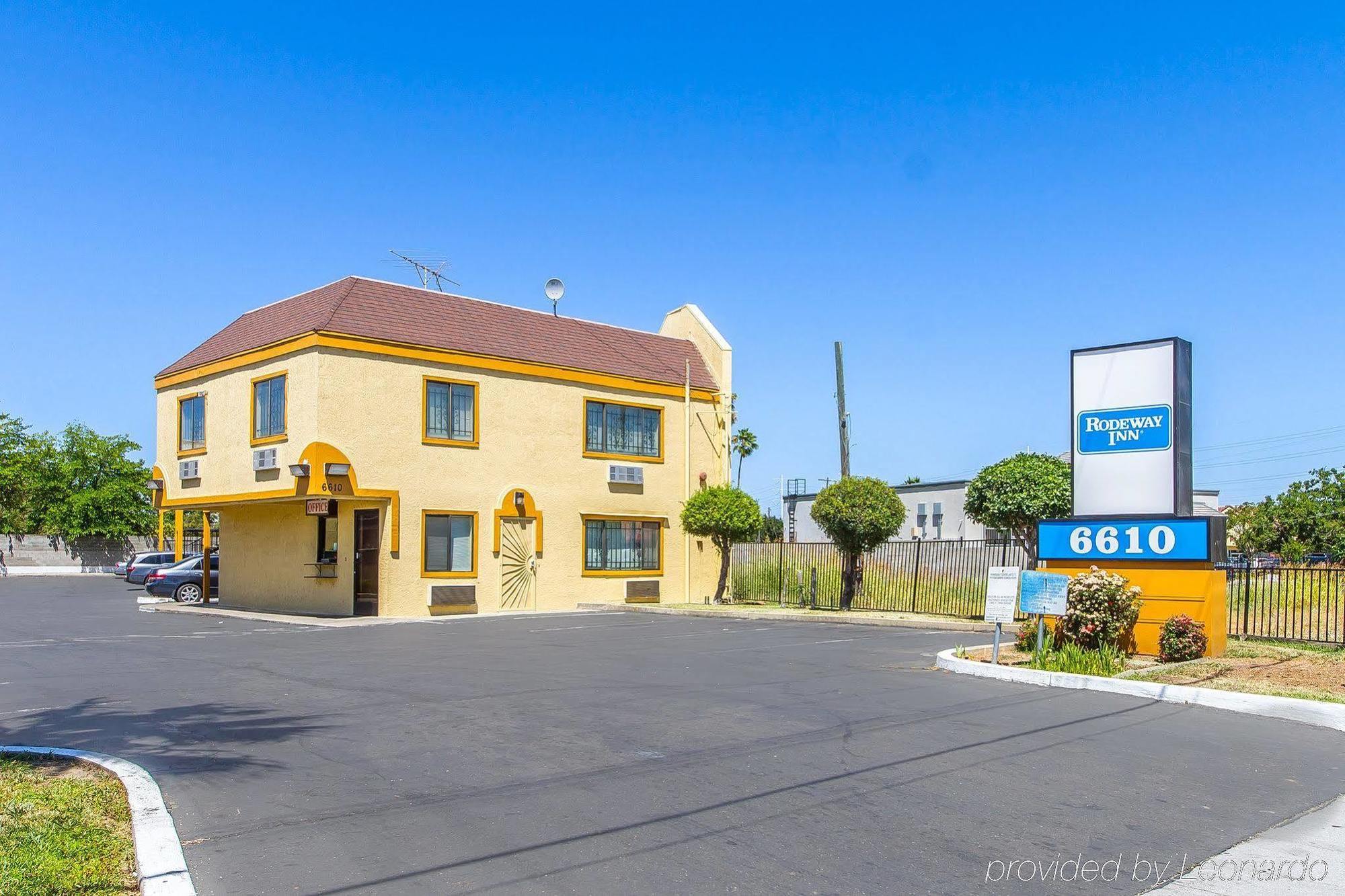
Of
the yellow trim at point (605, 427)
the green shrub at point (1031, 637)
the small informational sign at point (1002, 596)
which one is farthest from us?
the yellow trim at point (605, 427)

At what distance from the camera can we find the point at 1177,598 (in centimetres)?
1592

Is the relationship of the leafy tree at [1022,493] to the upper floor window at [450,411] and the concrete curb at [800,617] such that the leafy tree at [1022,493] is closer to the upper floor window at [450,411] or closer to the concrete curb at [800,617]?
the concrete curb at [800,617]

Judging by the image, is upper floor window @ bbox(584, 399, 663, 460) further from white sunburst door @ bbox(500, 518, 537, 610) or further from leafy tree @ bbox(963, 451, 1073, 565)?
leafy tree @ bbox(963, 451, 1073, 565)

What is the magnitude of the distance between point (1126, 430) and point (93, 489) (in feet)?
202

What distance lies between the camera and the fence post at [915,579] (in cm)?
2661

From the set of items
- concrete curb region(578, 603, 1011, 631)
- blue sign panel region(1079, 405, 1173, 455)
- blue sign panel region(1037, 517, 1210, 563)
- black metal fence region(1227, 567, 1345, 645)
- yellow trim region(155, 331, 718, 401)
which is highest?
yellow trim region(155, 331, 718, 401)

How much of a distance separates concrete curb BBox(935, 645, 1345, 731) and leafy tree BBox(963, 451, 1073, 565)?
2080 centimetres

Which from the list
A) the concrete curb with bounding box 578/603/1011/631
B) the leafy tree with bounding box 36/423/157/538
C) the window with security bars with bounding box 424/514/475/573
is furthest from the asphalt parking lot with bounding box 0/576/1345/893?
the leafy tree with bounding box 36/423/157/538

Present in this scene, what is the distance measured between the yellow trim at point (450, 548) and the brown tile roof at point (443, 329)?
12.9 feet

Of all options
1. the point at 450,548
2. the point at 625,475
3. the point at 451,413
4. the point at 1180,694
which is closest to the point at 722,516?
the point at 625,475

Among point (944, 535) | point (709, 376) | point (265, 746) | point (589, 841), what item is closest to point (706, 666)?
point (265, 746)

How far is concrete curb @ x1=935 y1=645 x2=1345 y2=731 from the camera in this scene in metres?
10.7

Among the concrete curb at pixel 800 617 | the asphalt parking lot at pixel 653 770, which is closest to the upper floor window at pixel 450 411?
the concrete curb at pixel 800 617

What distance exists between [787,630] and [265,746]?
14.2 meters
